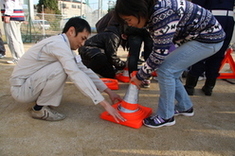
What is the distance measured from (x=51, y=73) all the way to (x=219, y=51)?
83.3 inches

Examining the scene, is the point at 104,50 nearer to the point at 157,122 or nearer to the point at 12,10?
the point at 157,122

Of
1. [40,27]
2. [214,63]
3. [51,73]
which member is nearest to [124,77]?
[214,63]

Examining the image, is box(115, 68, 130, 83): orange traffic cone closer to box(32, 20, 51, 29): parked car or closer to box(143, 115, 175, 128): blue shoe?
box(143, 115, 175, 128): blue shoe

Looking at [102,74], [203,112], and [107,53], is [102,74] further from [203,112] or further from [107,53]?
[203,112]

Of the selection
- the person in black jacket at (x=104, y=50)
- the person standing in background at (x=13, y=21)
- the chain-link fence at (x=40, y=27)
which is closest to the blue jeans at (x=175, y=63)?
the person in black jacket at (x=104, y=50)

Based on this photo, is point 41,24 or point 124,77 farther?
point 41,24

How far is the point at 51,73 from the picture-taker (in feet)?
5.44

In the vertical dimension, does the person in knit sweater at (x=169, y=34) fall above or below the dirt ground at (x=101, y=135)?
above

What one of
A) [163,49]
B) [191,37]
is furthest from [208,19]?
[163,49]

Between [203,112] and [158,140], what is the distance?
843 millimetres

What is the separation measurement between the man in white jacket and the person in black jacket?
1300 mm

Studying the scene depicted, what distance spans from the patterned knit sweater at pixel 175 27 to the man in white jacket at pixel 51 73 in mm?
488

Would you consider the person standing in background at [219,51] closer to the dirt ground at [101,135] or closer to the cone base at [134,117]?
the dirt ground at [101,135]

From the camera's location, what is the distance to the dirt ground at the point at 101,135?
137cm
